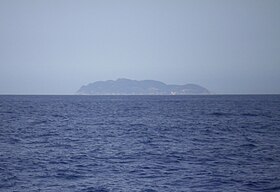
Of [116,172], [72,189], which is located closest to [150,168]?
[116,172]

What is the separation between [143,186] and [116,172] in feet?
12.2

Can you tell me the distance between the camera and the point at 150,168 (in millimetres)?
25375

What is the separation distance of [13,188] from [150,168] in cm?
908

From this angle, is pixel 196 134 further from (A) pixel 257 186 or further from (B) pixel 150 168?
(A) pixel 257 186

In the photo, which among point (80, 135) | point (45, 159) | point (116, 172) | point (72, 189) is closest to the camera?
point (72, 189)

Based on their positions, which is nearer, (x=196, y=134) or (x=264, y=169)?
(x=264, y=169)

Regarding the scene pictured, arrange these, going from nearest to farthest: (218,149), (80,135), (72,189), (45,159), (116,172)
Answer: (72,189), (116,172), (45,159), (218,149), (80,135)

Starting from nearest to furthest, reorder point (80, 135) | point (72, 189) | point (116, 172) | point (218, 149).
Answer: point (72, 189) → point (116, 172) → point (218, 149) → point (80, 135)

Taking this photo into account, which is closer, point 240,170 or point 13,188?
point 13,188

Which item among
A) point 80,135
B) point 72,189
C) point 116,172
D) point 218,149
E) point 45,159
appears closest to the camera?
point 72,189

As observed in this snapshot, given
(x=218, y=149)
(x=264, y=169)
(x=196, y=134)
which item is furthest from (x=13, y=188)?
(x=196, y=134)

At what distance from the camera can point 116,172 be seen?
949 inches

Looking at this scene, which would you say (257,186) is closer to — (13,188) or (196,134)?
(13,188)

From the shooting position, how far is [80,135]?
4425 cm
